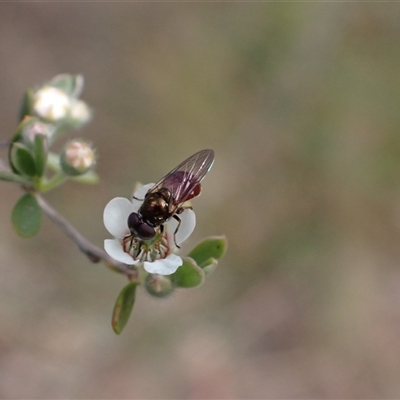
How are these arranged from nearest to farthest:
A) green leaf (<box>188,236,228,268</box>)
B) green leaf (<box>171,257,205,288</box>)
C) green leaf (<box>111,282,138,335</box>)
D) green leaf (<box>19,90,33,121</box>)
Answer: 1. green leaf (<box>171,257,205,288</box>)
2. green leaf (<box>111,282,138,335</box>)
3. green leaf (<box>188,236,228,268</box>)
4. green leaf (<box>19,90,33,121</box>)

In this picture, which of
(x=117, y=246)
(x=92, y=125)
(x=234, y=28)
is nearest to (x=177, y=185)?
(x=117, y=246)

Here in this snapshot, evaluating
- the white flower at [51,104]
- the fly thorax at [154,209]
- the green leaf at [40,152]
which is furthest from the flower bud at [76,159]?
the fly thorax at [154,209]

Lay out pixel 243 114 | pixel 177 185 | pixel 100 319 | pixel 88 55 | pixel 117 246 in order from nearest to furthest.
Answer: pixel 117 246
pixel 177 185
pixel 100 319
pixel 243 114
pixel 88 55

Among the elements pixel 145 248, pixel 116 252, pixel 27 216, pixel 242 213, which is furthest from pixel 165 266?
pixel 242 213

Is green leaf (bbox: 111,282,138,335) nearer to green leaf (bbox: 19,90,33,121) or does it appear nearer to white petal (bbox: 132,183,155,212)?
white petal (bbox: 132,183,155,212)

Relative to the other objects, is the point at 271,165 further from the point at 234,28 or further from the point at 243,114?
the point at 234,28

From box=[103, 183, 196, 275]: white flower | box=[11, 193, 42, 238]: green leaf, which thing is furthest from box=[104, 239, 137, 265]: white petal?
box=[11, 193, 42, 238]: green leaf

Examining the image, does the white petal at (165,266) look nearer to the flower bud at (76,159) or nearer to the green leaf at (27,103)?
the flower bud at (76,159)
